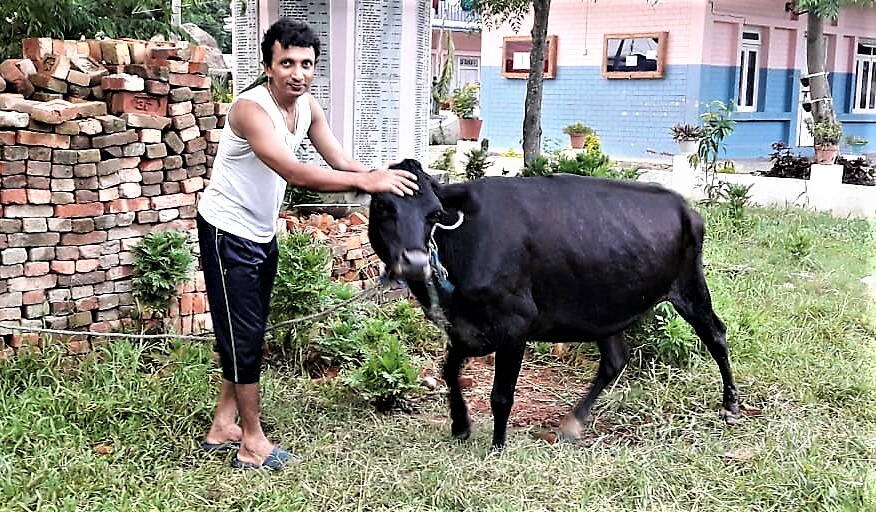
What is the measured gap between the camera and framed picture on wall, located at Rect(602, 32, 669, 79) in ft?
54.2

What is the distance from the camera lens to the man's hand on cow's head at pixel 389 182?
3510 millimetres

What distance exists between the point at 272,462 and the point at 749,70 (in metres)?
15.7

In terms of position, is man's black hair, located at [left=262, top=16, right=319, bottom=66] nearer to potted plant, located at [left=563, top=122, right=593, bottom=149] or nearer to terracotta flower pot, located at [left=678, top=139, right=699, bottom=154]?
terracotta flower pot, located at [left=678, top=139, right=699, bottom=154]

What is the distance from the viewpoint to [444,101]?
78.4 ft

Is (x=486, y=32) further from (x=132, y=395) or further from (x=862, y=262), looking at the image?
(x=132, y=395)

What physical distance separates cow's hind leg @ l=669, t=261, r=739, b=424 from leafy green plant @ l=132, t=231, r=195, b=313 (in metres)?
2.56

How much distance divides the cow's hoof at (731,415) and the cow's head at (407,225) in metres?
1.80

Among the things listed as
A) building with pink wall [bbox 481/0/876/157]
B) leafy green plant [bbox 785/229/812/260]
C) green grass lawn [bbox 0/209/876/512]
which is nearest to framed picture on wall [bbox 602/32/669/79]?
building with pink wall [bbox 481/0/876/157]

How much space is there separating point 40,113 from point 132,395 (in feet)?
4.95

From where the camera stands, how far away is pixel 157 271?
5148 millimetres

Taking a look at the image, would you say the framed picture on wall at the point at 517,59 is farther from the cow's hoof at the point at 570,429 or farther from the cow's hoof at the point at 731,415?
the cow's hoof at the point at 570,429

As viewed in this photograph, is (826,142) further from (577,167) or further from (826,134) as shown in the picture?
(577,167)

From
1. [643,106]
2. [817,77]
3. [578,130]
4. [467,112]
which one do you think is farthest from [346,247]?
[467,112]

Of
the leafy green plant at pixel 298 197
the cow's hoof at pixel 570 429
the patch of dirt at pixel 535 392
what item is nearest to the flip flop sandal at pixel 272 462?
the patch of dirt at pixel 535 392
